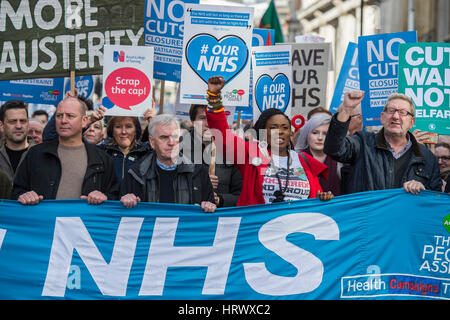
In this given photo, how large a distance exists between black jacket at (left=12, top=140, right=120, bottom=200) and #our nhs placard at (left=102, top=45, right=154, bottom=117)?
1501 millimetres

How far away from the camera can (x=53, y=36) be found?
6.95 m

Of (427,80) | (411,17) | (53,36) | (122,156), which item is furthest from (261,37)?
(411,17)

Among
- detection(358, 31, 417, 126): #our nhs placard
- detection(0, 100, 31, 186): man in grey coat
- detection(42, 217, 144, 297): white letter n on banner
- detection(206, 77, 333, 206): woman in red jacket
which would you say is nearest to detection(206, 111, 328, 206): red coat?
detection(206, 77, 333, 206): woman in red jacket

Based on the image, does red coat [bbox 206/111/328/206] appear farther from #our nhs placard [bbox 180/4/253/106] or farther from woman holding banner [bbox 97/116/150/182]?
#our nhs placard [bbox 180/4/253/106]

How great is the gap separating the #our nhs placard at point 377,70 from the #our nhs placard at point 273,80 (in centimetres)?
104

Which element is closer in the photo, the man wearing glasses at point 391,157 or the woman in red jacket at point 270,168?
the woman in red jacket at point 270,168

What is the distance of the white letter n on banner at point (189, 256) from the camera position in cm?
531

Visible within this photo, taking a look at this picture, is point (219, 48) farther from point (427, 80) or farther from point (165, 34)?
point (427, 80)

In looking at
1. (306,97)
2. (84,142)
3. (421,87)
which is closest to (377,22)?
(306,97)

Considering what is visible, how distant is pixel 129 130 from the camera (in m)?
6.87

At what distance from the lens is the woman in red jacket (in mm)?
5645

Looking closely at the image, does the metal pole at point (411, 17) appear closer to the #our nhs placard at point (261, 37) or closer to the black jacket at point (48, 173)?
the #our nhs placard at point (261, 37)

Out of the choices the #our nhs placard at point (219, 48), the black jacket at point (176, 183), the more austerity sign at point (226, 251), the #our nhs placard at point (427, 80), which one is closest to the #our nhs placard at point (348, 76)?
the #our nhs placard at point (427, 80)
